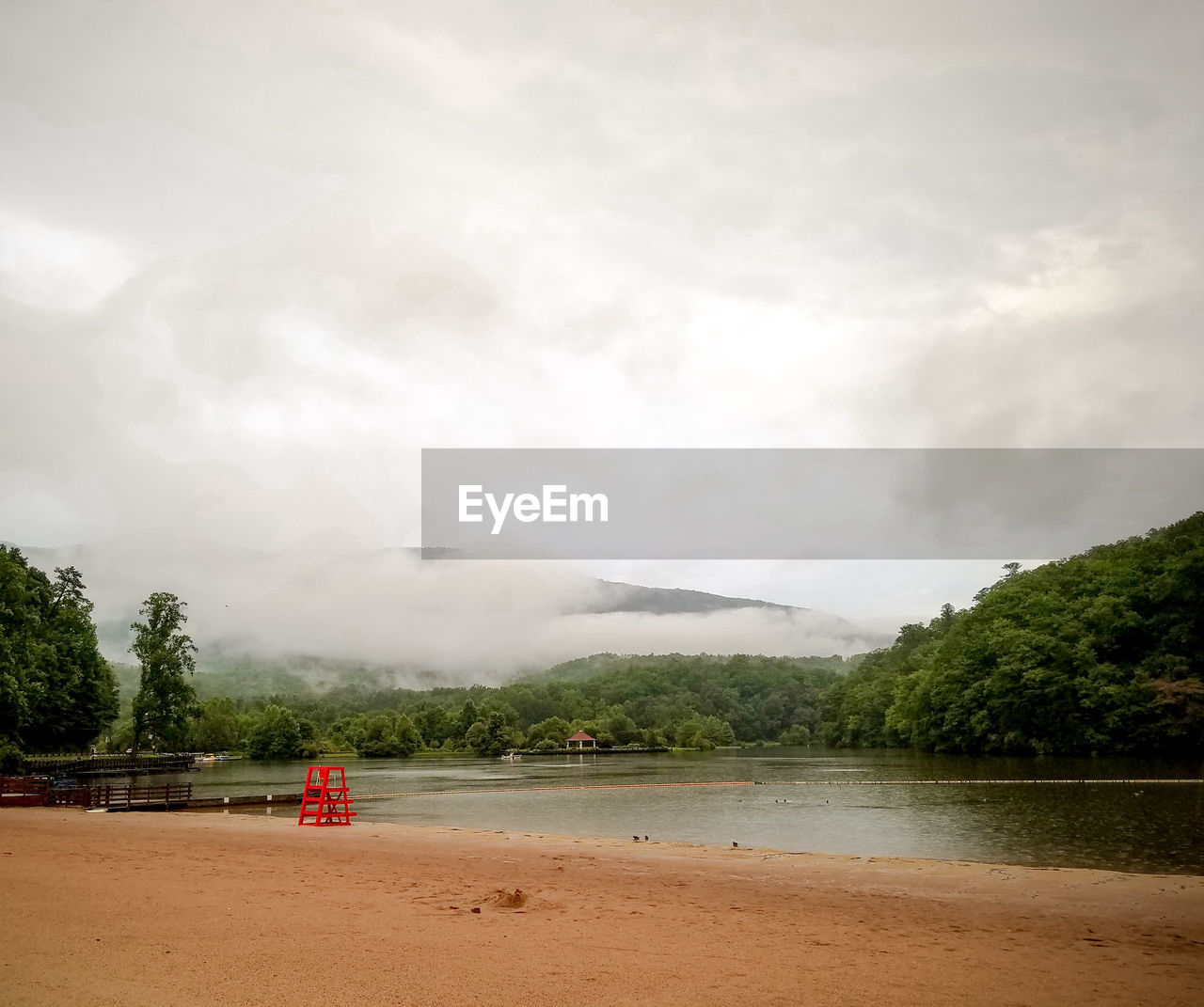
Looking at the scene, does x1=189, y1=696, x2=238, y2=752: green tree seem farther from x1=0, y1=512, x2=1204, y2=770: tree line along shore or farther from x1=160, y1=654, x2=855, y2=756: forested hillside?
x1=0, y1=512, x2=1204, y2=770: tree line along shore

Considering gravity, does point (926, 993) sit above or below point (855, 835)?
above

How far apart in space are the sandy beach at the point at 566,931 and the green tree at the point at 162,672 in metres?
65.9

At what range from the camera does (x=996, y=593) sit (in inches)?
3467

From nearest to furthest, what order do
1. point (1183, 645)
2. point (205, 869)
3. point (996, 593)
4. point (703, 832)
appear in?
point (205, 869)
point (703, 832)
point (1183, 645)
point (996, 593)

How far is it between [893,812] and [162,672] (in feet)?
227

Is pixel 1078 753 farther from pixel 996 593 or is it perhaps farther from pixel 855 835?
pixel 855 835

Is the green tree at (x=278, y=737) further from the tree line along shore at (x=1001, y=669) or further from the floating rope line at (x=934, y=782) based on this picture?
the floating rope line at (x=934, y=782)

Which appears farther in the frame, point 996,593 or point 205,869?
point 996,593

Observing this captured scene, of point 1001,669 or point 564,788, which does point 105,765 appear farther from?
point 1001,669

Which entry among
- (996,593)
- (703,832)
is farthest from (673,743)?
(703,832)

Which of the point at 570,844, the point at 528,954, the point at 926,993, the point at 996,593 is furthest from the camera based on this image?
the point at 996,593

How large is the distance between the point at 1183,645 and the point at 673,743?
100267mm

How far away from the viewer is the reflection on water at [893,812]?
78.7 feet

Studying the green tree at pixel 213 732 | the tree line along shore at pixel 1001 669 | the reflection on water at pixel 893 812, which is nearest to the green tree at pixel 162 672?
the tree line along shore at pixel 1001 669
